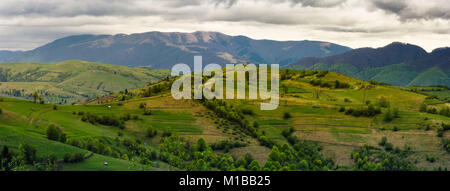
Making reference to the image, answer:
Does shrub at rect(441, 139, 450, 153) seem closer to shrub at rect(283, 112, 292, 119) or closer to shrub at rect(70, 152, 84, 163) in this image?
shrub at rect(283, 112, 292, 119)

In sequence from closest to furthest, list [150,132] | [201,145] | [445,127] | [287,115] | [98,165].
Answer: [98,165]
[201,145]
[150,132]
[445,127]
[287,115]

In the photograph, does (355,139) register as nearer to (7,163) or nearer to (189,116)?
(189,116)

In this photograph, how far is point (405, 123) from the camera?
565 ft

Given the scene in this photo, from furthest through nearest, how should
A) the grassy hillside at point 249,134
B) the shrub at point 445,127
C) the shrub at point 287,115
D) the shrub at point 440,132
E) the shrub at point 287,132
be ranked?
the shrub at point 287,115
the shrub at point 287,132
the shrub at point 445,127
the shrub at point 440,132
the grassy hillside at point 249,134

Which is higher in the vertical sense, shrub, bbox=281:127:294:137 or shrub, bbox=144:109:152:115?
shrub, bbox=144:109:152:115

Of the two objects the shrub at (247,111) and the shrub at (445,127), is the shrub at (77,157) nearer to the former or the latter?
the shrub at (247,111)

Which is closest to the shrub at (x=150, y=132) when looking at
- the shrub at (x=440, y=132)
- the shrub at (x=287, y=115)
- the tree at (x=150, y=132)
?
the tree at (x=150, y=132)

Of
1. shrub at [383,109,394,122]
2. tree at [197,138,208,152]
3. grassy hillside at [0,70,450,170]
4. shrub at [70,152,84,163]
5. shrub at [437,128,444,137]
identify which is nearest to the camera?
shrub at [70,152,84,163]

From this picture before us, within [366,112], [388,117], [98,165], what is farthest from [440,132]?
[98,165]

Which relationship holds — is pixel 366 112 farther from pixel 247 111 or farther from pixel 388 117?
pixel 247 111

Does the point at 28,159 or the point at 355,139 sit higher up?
the point at 28,159

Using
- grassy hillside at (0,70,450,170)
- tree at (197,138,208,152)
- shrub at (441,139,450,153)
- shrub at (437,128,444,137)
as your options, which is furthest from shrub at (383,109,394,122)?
tree at (197,138,208,152)
